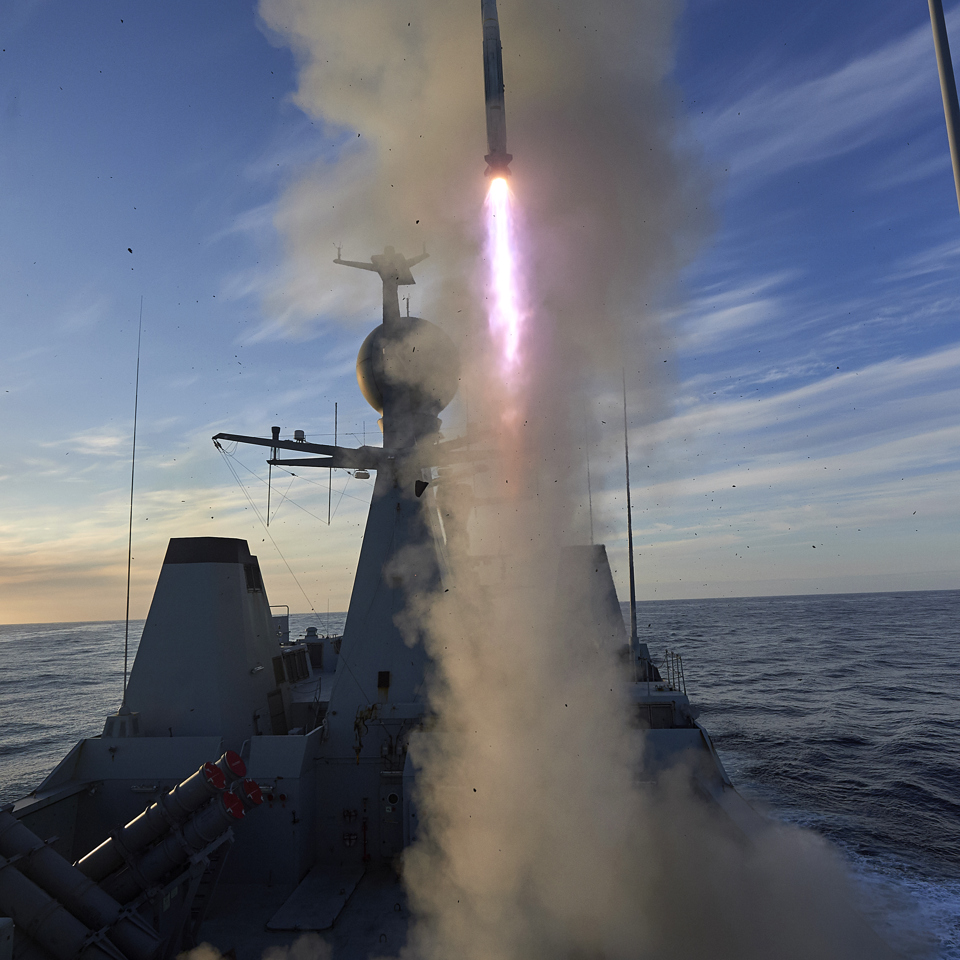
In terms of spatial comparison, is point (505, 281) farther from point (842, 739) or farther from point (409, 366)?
point (842, 739)

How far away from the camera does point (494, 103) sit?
48.6 ft

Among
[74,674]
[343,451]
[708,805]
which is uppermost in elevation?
[343,451]

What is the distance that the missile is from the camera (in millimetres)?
14602

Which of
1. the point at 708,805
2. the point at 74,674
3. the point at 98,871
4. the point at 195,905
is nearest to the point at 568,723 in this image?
the point at 708,805

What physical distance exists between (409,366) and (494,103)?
6649 mm

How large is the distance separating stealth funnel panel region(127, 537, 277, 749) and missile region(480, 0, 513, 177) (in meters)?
11.0

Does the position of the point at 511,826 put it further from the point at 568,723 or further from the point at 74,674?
the point at 74,674

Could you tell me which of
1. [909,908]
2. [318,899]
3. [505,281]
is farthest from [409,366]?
[909,908]

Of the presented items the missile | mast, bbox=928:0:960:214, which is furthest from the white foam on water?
the missile

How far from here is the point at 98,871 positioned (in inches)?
380

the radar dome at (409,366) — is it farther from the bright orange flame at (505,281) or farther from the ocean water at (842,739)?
the ocean water at (842,739)

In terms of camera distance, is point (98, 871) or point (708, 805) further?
point (708, 805)

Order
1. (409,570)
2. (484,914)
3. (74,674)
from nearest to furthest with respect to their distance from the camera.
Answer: (484,914), (409,570), (74,674)

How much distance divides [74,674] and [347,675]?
7710 centimetres
